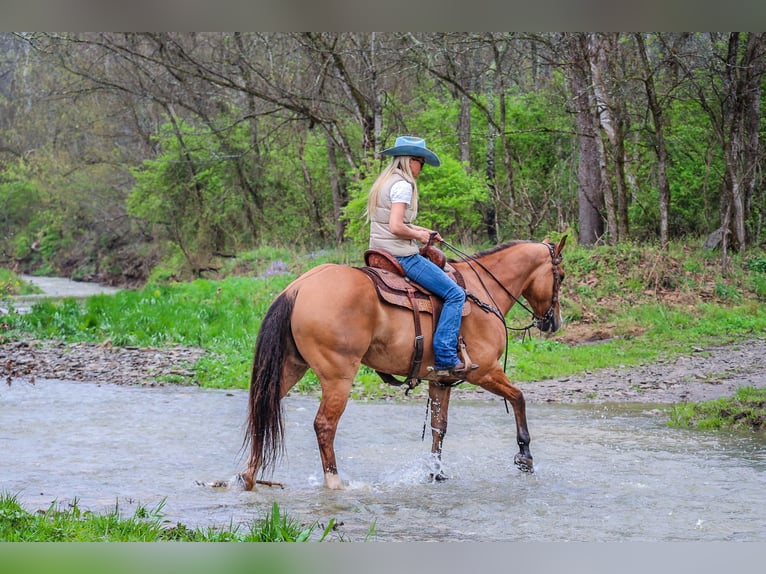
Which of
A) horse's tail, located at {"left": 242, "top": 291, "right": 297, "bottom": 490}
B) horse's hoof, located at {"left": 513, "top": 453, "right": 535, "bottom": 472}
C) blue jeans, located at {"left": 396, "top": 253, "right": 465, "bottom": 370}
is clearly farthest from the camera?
horse's hoof, located at {"left": 513, "top": 453, "right": 535, "bottom": 472}

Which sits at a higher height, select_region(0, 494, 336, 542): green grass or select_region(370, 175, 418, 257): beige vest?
select_region(370, 175, 418, 257): beige vest

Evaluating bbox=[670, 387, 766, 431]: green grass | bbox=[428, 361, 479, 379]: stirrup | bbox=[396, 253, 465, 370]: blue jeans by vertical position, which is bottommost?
bbox=[670, 387, 766, 431]: green grass

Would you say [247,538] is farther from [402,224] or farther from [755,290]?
[755,290]

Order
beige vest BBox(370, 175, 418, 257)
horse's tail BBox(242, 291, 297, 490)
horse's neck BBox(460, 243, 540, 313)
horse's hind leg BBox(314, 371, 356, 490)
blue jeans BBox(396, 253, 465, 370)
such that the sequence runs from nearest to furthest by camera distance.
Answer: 1. horse's tail BBox(242, 291, 297, 490)
2. horse's hind leg BBox(314, 371, 356, 490)
3. beige vest BBox(370, 175, 418, 257)
4. blue jeans BBox(396, 253, 465, 370)
5. horse's neck BBox(460, 243, 540, 313)

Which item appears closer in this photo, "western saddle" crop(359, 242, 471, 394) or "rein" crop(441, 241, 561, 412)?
"western saddle" crop(359, 242, 471, 394)

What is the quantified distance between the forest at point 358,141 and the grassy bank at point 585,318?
3.99 ft

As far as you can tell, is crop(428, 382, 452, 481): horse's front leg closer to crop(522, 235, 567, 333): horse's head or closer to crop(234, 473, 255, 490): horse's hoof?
crop(522, 235, 567, 333): horse's head

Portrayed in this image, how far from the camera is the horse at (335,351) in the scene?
661 centimetres

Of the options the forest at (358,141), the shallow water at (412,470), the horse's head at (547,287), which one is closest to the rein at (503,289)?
the horse's head at (547,287)

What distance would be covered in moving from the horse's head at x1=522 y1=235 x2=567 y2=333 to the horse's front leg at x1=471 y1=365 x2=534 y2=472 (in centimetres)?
109

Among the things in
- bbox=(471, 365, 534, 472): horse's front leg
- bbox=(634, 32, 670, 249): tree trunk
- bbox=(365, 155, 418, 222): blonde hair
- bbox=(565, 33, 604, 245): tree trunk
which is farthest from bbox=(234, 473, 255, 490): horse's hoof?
bbox=(565, 33, 604, 245): tree trunk

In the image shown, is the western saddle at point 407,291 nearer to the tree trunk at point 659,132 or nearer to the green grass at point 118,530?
the green grass at point 118,530

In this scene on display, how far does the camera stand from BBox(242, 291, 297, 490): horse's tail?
6.57 metres

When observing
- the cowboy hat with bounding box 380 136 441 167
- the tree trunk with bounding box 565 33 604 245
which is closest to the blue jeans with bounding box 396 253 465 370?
the cowboy hat with bounding box 380 136 441 167
